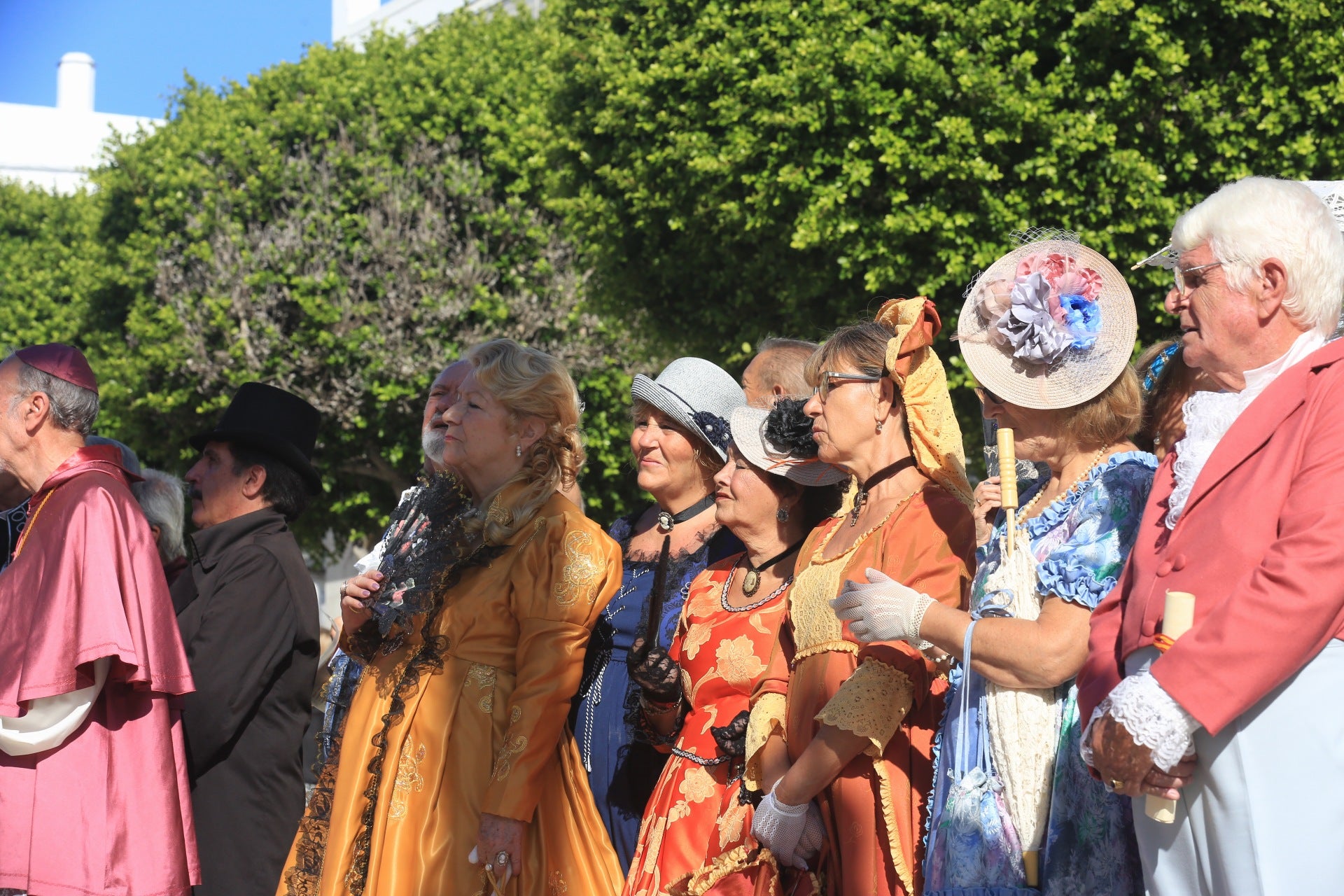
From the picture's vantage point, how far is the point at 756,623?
13.3ft

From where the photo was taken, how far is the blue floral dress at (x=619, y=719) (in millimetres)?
4258

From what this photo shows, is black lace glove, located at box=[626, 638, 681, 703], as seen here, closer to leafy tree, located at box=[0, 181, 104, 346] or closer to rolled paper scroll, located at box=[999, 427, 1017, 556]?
rolled paper scroll, located at box=[999, 427, 1017, 556]

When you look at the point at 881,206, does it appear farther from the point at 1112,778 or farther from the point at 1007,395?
the point at 1112,778

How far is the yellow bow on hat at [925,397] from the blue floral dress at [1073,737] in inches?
17.3

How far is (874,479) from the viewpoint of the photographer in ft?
12.4

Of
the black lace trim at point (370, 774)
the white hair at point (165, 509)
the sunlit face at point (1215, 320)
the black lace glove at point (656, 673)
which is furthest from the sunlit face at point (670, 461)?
the sunlit face at point (1215, 320)

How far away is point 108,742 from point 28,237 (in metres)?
22.8

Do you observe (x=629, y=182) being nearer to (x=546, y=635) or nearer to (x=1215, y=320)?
(x=546, y=635)

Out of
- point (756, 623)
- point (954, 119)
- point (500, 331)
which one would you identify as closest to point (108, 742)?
point (756, 623)

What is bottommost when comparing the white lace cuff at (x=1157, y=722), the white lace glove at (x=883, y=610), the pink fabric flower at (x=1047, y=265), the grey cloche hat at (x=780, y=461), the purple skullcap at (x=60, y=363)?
the white lace cuff at (x=1157, y=722)

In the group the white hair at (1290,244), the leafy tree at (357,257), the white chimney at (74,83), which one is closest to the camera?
the white hair at (1290,244)

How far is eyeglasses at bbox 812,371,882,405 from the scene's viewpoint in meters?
3.77

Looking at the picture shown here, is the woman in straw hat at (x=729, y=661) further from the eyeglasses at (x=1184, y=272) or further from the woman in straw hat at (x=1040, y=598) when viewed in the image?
the eyeglasses at (x=1184, y=272)

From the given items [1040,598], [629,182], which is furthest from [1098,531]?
[629,182]
